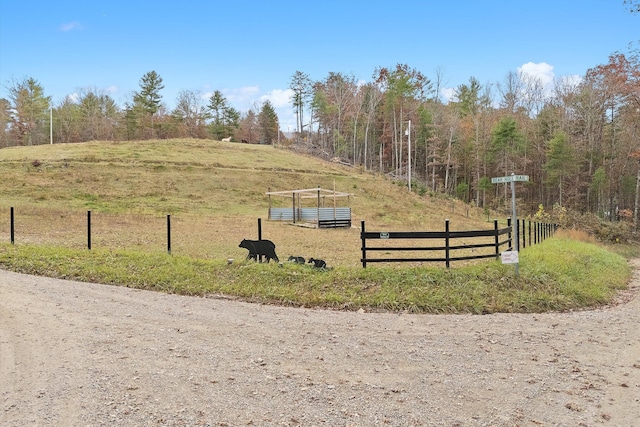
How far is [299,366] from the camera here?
4.34 meters

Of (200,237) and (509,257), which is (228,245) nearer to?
(200,237)

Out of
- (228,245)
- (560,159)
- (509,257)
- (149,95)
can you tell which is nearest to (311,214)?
(228,245)

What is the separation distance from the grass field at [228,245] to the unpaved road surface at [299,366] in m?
0.98

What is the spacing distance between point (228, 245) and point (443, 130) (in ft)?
150

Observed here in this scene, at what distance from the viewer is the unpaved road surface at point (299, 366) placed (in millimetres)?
3375

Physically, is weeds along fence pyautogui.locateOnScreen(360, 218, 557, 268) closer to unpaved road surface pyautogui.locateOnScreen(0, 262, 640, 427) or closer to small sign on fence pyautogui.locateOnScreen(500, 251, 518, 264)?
small sign on fence pyautogui.locateOnScreen(500, 251, 518, 264)

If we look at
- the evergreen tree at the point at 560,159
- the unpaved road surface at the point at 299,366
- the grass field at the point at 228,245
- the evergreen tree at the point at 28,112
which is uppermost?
the evergreen tree at the point at 28,112

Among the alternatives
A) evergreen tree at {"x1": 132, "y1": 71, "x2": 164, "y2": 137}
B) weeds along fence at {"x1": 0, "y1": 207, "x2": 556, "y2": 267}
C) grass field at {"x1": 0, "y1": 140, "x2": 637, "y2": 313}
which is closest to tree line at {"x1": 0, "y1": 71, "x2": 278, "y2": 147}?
evergreen tree at {"x1": 132, "y1": 71, "x2": 164, "y2": 137}

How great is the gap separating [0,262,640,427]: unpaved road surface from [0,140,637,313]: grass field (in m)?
0.98

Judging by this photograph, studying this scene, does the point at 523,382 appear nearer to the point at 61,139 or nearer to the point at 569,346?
the point at 569,346

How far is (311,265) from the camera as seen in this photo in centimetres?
873

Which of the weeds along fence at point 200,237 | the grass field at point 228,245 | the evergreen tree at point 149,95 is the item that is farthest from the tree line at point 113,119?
the weeds along fence at point 200,237

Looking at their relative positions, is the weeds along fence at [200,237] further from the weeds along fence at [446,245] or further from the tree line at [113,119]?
the tree line at [113,119]

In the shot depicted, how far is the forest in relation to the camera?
132ft
